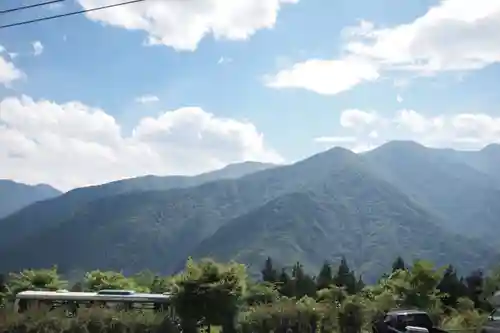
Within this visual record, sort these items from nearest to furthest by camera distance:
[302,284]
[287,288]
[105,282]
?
[105,282] → [287,288] → [302,284]

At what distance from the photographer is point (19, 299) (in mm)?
29062

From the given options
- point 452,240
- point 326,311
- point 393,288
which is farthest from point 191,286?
point 452,240

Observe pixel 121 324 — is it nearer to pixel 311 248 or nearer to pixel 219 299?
pixel 219 299

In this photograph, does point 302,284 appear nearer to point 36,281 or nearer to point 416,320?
point 36,281

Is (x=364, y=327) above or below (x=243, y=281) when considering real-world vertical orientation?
below

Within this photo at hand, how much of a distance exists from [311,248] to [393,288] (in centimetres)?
16096

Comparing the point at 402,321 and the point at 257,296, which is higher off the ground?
the point at 257,296

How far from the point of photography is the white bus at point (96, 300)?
2472 centimetres

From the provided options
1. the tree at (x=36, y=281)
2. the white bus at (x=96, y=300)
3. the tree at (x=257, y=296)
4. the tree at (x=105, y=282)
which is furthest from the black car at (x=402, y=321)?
the tree at (x=36, y=281)

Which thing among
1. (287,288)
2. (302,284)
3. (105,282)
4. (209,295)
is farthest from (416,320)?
(302,284)

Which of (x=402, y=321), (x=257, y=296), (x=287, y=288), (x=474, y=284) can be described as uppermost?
(x=257, y=296)

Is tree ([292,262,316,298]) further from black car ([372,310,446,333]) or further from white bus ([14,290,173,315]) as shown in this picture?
black car ([372,310,446,333])

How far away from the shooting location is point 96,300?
2694 centimetres

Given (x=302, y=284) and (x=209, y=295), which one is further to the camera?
(x=302, y=284)
